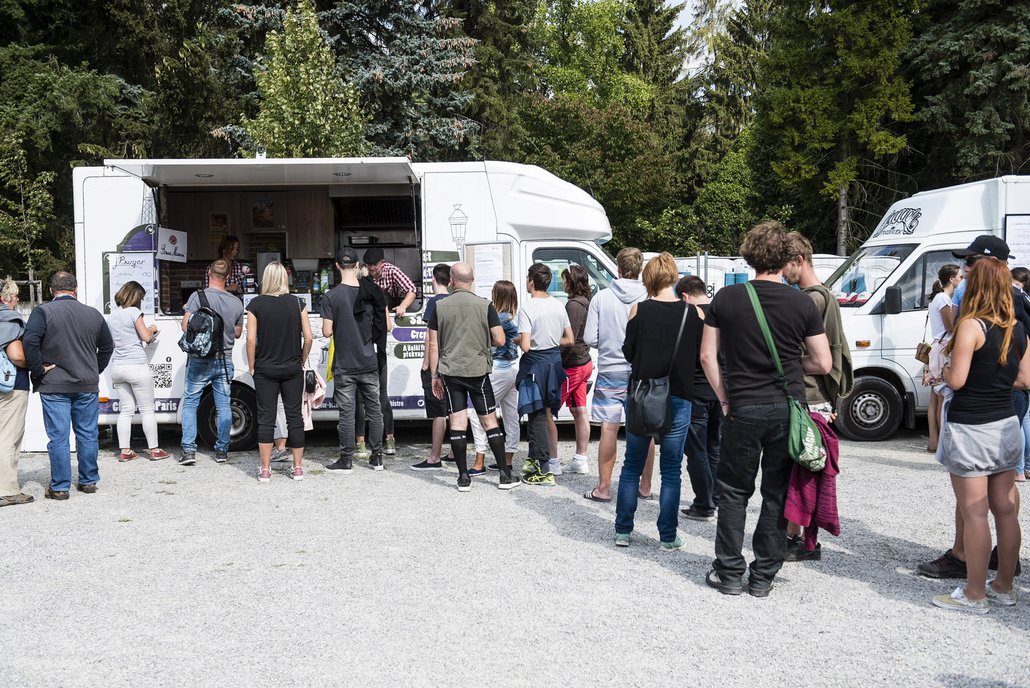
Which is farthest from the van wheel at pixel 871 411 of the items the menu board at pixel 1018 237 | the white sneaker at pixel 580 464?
the white sneaker at pixel 580 464

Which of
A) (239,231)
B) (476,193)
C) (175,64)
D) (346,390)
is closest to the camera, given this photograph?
(346,390)

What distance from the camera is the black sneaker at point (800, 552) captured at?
5.18m

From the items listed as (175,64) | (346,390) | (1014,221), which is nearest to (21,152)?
(175,64)

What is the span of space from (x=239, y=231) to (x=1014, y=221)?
31.3 feet

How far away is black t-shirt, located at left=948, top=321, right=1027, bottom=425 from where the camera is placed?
422cm

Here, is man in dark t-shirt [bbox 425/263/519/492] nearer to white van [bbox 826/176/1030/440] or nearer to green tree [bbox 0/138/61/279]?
white van [bbox 826/176/1030/440]

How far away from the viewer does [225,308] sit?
8273mm

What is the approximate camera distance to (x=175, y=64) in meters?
22.2

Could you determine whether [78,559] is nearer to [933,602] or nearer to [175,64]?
[933,602]

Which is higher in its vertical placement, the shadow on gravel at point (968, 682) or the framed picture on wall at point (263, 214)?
the framed picture on wall at point (263, 214)

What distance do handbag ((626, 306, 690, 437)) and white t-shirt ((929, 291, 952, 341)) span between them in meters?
2.52

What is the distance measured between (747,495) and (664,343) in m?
1.08

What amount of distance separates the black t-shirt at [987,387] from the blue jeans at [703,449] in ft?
5.20

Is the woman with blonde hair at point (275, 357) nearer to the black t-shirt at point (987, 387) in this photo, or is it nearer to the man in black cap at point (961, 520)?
the man in black cap at point (961, 520)
